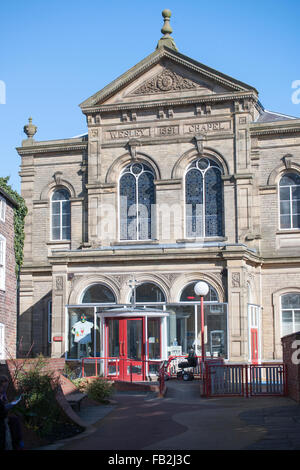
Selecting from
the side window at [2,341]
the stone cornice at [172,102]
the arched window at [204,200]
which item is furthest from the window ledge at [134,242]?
the side window at [2,341]

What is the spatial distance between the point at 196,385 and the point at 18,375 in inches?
465

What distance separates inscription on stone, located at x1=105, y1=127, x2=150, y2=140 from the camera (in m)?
38.9

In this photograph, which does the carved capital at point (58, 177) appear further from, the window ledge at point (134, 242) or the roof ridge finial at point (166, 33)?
the roof ridge finial at point (166, 33)

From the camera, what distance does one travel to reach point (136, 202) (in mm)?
38750

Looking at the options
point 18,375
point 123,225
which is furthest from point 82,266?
point 18,375

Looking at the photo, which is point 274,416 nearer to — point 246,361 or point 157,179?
point 246,361

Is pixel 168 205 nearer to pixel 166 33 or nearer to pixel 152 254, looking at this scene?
pixel 152 254

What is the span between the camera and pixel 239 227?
36.8 metres

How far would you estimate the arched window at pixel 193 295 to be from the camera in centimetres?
3384

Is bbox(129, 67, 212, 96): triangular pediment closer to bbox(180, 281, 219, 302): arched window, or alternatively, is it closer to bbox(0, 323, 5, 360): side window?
bbox(180, 281, 219, 302): arched window

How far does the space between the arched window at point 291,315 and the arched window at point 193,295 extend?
4507 millimetres

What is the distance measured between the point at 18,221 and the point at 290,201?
1418cm
